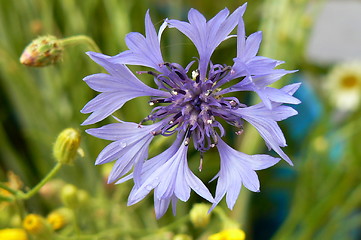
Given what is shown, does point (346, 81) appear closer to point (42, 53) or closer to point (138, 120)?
point (138, 120)

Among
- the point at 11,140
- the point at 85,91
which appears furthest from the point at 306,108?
the point at 11,140

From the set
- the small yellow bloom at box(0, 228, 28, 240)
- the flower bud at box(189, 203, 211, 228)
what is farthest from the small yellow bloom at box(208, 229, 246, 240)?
the small yellow bloom at box(0, 228, 28, 240)

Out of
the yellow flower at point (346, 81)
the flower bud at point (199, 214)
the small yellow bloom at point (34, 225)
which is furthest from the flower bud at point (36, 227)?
the yellow flower at point (346, 81)

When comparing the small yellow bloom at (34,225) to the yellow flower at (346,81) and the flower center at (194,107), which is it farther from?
Answer: the yellow flower at (346,81)

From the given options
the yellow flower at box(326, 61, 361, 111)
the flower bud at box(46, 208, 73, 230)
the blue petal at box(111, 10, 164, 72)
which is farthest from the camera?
the yellow flower at box(326, 61, 361, 111)

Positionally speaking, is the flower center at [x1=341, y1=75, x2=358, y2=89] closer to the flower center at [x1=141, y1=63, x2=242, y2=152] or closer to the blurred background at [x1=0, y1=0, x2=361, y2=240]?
the blurred background at [x1=0, y1=0, x2=361, y2=240]
